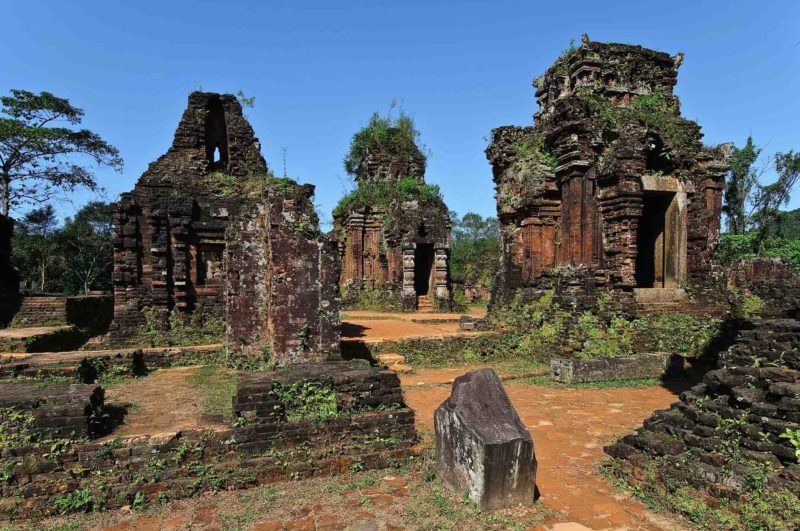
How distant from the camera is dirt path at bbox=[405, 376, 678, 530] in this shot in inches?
171

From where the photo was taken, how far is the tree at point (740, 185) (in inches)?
1215

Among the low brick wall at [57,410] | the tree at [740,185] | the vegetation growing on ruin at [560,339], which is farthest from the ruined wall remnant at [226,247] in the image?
the tree at [740,185]

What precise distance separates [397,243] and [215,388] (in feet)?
50.9

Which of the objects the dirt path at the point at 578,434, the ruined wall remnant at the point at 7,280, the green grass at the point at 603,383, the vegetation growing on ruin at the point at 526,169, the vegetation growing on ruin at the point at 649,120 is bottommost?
the dirt path at the point at 578,434

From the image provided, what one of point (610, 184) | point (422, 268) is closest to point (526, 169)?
point (610, 184)

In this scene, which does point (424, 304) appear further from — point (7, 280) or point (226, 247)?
point (7, 280)

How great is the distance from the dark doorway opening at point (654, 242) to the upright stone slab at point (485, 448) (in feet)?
32.3

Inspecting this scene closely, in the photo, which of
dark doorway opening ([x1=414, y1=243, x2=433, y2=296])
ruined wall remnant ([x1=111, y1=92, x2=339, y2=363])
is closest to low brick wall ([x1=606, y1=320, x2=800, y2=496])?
ruined wall remnant ([x1=111, y1=92, x2=339, y2=363])

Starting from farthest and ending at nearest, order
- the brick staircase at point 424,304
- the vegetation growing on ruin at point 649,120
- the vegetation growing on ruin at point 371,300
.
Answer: the brick staircase at point 424,304 < the vegetation growing on ruin at point 371,300 < the vegetation growing on ruin at point 649,120

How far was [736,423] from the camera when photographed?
16.1ft

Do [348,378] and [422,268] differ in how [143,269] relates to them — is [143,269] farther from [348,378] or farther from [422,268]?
[422,268]

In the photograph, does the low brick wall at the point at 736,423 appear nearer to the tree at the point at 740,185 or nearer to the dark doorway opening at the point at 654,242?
the dark doorway opening at the point at 654,242

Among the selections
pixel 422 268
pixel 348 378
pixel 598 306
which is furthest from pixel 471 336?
pixel 422 268

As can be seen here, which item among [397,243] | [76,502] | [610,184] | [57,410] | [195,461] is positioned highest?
[610,184]
